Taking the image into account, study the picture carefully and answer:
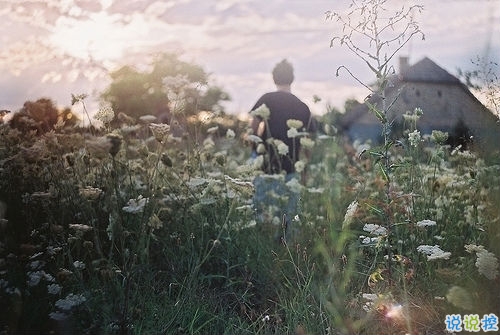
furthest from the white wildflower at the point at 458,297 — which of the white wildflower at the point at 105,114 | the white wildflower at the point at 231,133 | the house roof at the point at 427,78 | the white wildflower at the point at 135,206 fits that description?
the white wildflower at the point at 231,133

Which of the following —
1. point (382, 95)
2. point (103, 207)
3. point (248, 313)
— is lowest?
point (248, 313)

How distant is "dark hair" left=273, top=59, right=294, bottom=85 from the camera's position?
7531mm

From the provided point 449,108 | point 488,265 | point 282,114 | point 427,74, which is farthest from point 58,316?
point 427,74

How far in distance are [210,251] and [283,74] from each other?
13.6 feet

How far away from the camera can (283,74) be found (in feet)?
24.8

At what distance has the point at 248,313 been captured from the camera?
4391 mm

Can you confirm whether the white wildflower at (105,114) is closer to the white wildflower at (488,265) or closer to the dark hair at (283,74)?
the white wildflower at (488,265)

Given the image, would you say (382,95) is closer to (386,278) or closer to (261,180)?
(386,278)

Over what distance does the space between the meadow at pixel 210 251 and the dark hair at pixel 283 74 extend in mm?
2179

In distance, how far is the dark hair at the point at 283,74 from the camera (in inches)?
297

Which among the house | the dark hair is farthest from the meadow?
the dark hair

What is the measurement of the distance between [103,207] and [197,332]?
115 centimetres

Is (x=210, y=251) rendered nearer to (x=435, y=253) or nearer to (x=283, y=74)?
(x=435, y=253)

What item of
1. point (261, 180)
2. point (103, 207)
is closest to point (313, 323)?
point (103, 207)
